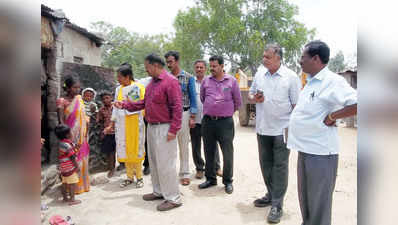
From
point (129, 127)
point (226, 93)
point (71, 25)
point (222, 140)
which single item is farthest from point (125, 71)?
point (71, 25)

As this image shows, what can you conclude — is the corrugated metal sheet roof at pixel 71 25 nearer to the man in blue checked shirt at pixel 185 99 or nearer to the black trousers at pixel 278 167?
the man in blue checked shirt at pixel 185 99

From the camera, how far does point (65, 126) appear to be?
10.8ft

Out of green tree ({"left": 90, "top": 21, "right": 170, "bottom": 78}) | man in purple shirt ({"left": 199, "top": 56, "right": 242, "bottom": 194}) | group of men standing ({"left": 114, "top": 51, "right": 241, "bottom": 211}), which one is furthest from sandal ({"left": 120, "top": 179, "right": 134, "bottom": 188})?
green tree ({"left": 90, "top": 21, "right": 170, "bottom": 78})

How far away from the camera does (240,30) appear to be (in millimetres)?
19609

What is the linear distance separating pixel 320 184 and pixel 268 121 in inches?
40.5

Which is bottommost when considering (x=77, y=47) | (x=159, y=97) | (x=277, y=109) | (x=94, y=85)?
(x=277, y=109)

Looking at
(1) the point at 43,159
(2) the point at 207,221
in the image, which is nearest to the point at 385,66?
(2) the point at 207,221

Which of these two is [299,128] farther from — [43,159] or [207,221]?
[43,159]

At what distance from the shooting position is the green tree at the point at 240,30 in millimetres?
20047

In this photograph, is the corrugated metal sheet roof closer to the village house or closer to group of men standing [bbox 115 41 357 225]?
the village house

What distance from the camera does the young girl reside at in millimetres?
3936

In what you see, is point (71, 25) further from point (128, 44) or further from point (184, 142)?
point (128, 44)

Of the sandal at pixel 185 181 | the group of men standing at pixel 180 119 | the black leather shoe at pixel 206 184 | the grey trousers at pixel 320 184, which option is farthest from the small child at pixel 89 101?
the grey trousers at pixel 320 184

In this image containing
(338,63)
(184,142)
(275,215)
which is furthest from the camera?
(338,63)
